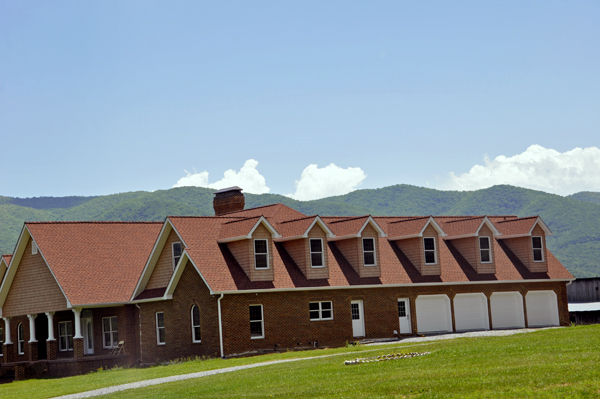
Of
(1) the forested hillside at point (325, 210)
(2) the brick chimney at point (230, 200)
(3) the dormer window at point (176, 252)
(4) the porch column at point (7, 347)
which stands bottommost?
(4) the porch column at point (7, 347)

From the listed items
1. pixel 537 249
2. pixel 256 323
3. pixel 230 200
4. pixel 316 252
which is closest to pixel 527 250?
pixel 537 249

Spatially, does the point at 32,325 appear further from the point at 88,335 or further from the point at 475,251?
the point at 475,251

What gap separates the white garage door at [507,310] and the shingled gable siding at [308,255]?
1104 cm

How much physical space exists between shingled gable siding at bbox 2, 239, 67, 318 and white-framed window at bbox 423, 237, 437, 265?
19145 mm

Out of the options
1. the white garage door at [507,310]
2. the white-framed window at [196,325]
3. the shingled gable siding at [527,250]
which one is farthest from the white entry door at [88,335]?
the shingled gable siding at [527,250]

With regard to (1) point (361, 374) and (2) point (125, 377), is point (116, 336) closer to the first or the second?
(2) point (125, 377)

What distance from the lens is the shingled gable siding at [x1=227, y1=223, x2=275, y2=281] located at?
33.8 metres

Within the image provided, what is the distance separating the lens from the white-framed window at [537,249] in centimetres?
4322

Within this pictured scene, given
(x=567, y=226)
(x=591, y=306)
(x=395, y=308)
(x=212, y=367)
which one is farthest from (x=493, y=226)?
(x=567, y=226)

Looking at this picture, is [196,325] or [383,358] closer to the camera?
[383,358]

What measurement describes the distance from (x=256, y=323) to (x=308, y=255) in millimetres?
4470

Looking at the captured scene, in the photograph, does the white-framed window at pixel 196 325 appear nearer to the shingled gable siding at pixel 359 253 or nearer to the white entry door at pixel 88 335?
the shingled gable siding at pixel 359 253

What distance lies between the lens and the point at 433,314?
39188mm

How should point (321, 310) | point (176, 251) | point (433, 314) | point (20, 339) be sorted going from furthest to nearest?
point (20, 339) < point (433, 314) < point (176, 251) < point (321, 310)
